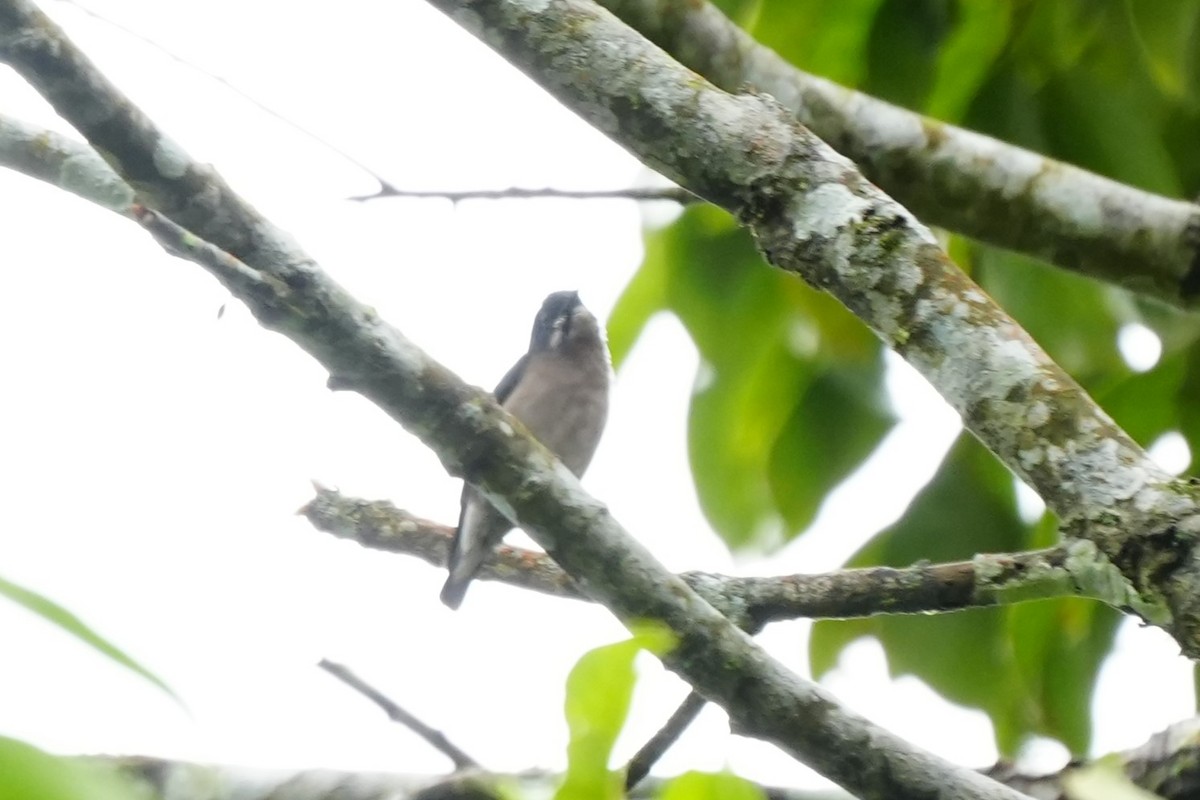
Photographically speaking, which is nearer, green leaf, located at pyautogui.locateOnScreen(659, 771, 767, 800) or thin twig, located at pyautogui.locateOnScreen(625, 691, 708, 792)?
green leaf, located at pyautogui.locateOnScreen(659, 771, 767, 800)

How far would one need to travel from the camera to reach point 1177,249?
207 cm

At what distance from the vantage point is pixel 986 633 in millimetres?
2469

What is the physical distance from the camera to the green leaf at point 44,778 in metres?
0.40

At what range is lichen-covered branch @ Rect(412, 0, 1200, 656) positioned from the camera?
1272mm

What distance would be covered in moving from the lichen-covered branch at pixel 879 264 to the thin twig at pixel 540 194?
0.70 ft

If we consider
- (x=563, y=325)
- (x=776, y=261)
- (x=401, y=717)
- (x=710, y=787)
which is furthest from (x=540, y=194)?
(x=563, y=325)

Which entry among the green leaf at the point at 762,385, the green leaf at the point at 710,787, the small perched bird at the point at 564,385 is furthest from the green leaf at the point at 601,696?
the small perched bird at the point at 564,385

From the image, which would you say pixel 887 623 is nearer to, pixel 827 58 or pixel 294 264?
pixel 827 58

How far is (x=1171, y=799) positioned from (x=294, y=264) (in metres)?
1.23

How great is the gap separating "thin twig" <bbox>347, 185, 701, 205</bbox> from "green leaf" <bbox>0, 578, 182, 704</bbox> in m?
1.47

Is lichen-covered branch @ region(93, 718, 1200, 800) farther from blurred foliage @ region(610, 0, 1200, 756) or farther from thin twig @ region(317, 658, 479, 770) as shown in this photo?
blurred foliage @ region(610, 0, 1200, 756)

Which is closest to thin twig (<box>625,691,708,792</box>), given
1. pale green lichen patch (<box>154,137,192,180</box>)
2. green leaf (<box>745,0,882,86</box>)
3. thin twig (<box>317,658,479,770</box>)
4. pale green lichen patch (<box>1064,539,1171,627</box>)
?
thin twig (<box>317,658,479,770</box>)

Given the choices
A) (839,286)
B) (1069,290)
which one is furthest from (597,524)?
(1069,290)

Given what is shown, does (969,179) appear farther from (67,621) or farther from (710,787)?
(67,621)
